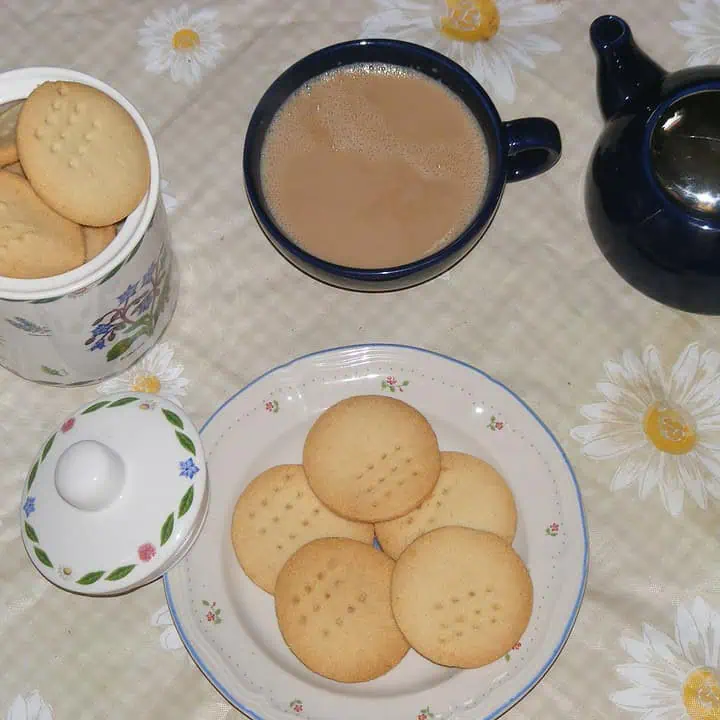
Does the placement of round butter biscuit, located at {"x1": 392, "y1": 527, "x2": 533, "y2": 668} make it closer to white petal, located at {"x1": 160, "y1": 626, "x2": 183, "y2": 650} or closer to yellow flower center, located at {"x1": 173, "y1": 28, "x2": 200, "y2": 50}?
white petal, located at {"x1": 160, "y1": 626, "x2": 183, "y2": 650}

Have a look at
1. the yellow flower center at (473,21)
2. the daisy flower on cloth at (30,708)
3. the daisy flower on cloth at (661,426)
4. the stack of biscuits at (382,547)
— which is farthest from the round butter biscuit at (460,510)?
the yellow flower center at (473,21)

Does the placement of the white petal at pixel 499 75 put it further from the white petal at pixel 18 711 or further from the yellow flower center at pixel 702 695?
the white petal at pixel 18 711

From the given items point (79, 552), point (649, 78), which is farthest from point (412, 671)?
point (649, 78)

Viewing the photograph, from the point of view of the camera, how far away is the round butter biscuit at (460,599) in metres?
0.69

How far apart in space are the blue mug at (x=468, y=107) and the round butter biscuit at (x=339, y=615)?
22 cm

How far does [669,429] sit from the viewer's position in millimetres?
783

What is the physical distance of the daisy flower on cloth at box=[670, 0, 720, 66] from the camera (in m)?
0.86

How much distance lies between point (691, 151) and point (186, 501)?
46 cm

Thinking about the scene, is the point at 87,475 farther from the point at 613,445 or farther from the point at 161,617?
the point at 613,445

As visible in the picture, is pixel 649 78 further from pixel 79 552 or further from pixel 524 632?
pixel 79 552

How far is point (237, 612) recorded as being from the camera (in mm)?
732

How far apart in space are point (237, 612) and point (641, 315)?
0.44 metres

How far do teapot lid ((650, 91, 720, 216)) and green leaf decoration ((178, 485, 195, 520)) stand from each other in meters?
0.43

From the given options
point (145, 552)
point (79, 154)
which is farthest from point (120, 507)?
point (79, 154)
